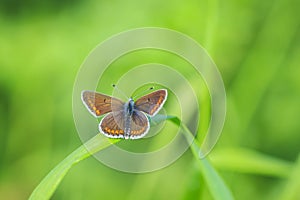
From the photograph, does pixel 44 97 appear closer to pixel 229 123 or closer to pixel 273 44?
pixel 229 123

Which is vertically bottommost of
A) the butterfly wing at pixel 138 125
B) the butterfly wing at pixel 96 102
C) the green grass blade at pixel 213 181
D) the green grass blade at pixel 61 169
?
the green grass blade at pixel 213 181

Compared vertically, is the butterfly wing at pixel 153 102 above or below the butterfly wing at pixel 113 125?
above

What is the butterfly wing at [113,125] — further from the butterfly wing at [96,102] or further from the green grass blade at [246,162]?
the green grass blade at [246,162]

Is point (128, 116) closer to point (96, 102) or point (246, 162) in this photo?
point (96, 102)

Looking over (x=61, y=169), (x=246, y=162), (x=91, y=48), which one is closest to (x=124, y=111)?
(x=61, y=169)

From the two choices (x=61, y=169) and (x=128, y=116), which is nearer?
(x=61, y=169)

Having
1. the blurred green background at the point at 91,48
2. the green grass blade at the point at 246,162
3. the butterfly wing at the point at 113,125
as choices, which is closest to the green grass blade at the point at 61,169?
the butterfly wing at the point at 113,125

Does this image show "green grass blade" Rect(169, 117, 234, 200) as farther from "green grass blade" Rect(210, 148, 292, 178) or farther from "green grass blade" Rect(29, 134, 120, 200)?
"green grass blade" Rect(210, 148, 292, 178)
